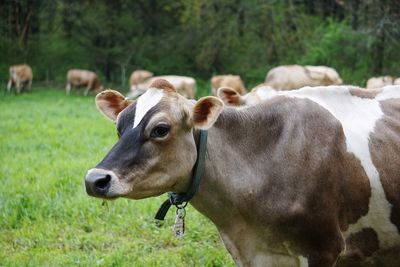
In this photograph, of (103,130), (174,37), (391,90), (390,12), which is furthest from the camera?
(174,37)

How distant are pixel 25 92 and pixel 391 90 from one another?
77.1ft

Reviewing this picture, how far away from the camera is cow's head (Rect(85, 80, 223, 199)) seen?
112 inches

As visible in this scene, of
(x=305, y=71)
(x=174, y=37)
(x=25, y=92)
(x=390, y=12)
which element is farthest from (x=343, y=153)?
(x=174, y=37)

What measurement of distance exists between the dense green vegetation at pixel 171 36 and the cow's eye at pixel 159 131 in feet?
71.4

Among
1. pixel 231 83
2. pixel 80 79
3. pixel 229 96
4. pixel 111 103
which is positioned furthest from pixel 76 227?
pixel 80 79

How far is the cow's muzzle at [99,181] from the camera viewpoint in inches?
110

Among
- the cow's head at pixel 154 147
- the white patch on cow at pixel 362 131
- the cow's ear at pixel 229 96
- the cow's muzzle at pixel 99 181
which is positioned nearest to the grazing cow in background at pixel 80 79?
the cow's ear at pixel 229 96

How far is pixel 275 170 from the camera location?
10.6ft

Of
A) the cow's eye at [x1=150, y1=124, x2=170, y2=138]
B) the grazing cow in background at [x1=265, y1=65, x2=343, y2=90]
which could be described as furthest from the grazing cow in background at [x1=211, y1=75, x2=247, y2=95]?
Answer: the cow's eye at [x1=150, y1=124, x2=170, y2=138]

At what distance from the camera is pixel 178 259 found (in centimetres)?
471

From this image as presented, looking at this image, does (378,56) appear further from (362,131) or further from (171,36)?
(362,131)

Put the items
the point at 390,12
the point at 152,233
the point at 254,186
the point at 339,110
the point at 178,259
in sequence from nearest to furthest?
the point at 254,186, the point at 339,110, the point at 178,259, the point at 152,233, the point at 390,12

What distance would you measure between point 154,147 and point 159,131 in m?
0.09

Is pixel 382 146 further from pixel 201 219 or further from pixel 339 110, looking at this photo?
pixel 201 219
